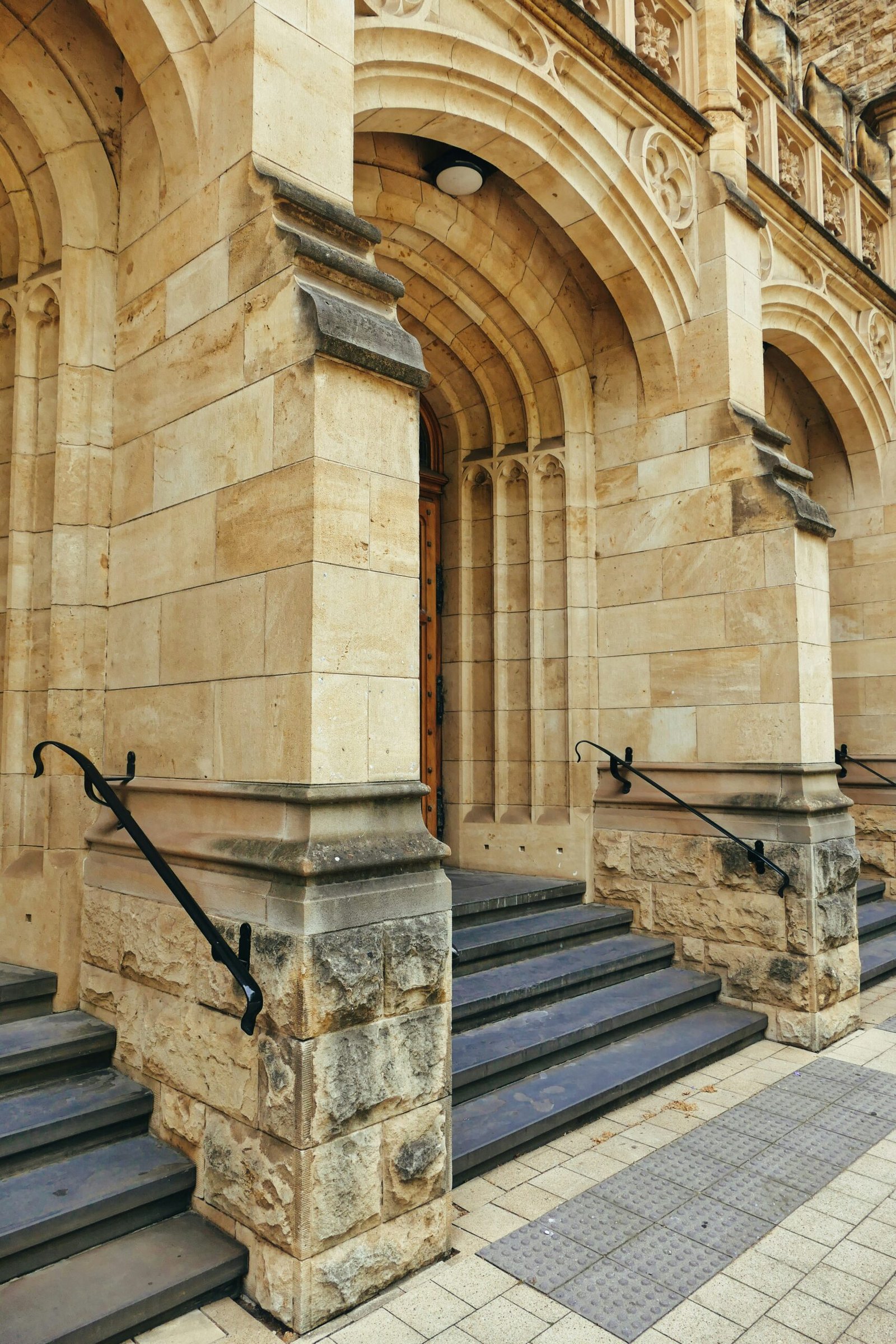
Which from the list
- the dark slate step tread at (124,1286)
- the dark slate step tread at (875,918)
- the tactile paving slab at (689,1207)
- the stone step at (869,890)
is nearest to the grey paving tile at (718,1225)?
the tactile paving slab at (689,1207)

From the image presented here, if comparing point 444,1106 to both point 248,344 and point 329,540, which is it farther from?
point 248,344

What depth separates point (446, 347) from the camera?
21.4 ft

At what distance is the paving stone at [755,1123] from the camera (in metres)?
4.02

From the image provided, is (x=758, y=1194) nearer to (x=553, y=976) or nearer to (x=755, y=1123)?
(x=755, y=1123)

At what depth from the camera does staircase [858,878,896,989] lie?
21.3 feet

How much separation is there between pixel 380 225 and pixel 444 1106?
4.92 meters

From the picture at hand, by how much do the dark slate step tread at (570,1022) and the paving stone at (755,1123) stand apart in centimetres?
67

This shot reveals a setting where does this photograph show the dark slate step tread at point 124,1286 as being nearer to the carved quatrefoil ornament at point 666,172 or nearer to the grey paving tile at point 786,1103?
the grey paving tile at point 786,1103

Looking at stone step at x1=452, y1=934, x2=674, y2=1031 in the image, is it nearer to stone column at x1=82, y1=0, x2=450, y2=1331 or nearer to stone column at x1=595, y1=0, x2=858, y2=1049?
stone column at x1=595, y1=0, x2=858, y2=1049

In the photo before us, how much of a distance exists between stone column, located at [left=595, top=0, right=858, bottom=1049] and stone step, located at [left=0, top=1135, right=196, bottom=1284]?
139 inches

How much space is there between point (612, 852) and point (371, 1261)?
3.52m

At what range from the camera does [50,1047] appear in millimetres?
3291

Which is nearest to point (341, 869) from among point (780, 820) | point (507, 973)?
point (507, 973)

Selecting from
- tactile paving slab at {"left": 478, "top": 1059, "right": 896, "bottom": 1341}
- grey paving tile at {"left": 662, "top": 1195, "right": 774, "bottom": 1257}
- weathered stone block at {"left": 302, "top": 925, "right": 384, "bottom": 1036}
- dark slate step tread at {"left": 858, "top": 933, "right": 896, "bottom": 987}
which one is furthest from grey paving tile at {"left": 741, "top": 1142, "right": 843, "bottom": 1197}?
dark slate step tread at {"left": 858, "top": 933, "right": 896, "bottom": 987}
